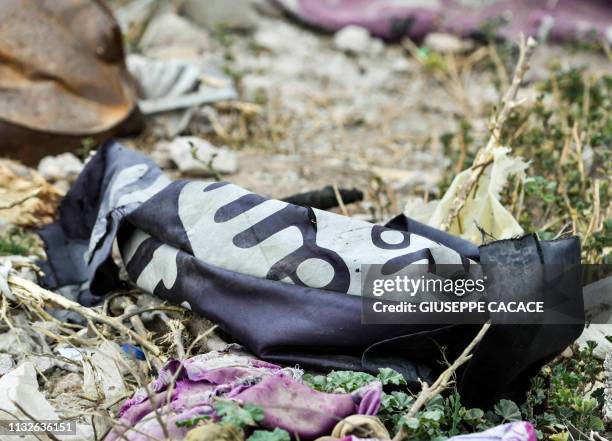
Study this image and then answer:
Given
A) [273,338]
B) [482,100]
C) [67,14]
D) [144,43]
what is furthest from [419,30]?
[273,338]

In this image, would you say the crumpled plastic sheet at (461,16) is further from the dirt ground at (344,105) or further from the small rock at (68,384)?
the small rock at (68,384)

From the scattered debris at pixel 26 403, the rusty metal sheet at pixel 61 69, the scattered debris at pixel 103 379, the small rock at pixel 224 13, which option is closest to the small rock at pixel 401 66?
the small rock at pixel 224 13

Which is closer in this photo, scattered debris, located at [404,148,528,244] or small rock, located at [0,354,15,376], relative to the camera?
small rock, located at [0,354,15,376]

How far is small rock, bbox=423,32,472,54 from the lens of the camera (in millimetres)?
5184

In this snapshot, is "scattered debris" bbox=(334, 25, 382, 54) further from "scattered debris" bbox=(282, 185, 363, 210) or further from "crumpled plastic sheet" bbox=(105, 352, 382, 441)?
"crumpled plastic sheet" bbox=(105, 352, 382, 441)

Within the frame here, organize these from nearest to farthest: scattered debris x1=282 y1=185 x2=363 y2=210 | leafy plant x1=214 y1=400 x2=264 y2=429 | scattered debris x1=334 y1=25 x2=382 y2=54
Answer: leafy plant x1=214 y1=400 x2=264 y2=429, scattered debris x1=282 y1=185 x2=363 y2=210, scattered debris x1=334 y1=25 x2=382 y2=54

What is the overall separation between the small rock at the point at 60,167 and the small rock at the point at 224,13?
2.29 meters

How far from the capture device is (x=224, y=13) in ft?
17.8

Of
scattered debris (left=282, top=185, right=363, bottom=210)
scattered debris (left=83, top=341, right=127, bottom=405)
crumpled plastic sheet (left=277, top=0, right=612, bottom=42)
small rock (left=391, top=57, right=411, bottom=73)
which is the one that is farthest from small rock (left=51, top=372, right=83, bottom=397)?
crumpled plastic sheet (left=277, top=0, right=612, bottom=42)

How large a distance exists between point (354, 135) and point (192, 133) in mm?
897


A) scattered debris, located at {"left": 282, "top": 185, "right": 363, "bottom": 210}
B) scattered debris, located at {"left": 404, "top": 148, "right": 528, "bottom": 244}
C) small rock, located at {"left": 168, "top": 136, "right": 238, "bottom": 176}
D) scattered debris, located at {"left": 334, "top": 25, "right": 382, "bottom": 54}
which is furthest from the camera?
scattered debris, located at {"left": 334, "top": 25, "right": 382, "bottom": 54}

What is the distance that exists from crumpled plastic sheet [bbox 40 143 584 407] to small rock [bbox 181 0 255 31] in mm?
3542

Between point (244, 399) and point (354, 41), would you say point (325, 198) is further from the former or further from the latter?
point (354, 41)

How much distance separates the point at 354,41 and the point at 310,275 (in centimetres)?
378
